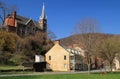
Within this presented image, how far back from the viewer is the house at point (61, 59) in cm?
9781

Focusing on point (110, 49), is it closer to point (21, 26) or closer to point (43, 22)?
point (21, 26)

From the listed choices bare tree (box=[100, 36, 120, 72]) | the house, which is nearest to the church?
the house

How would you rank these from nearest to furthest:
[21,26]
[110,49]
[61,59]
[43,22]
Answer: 1. [110,49]
2. [61,59]
3. [21,26]
4. [43,22]

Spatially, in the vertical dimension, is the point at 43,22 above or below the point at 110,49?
above

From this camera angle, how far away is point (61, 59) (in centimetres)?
9900

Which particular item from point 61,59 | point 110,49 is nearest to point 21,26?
point 61,59

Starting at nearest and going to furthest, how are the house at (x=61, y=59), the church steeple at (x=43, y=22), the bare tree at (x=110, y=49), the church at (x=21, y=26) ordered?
the bare tree at (x=110, y=49) → the house at (x=61, y=59) → the church at (x=21, y=26) → the church steeple at (x=43, y=22)

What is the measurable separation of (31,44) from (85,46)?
46310 millimetres

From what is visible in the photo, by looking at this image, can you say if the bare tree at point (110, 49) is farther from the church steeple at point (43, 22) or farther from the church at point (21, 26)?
the church steeple at point (43, 22)

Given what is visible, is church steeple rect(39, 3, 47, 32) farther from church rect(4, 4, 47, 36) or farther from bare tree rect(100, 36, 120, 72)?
bare tree rect(100, 36, 120, 72)

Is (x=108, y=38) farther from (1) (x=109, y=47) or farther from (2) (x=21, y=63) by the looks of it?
(2) (x=21, y=63)

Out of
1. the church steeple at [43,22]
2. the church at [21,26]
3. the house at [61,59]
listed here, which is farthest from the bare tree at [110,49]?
the church steeple at [43,22]

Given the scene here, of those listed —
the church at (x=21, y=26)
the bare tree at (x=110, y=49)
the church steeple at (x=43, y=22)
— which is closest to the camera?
the bare tree at (x=110, y=49)

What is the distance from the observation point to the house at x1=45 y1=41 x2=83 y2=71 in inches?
3851
